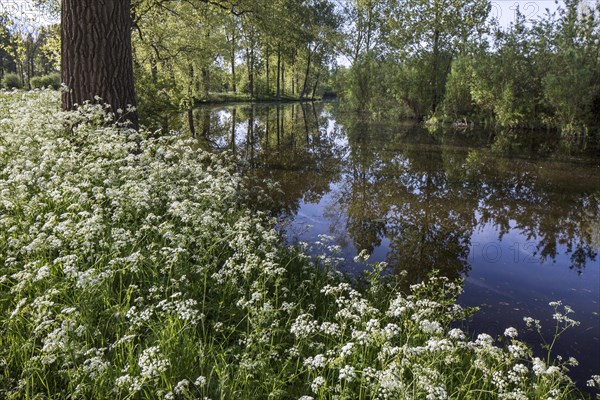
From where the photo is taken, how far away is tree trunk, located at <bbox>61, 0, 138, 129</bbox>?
612 centimetres

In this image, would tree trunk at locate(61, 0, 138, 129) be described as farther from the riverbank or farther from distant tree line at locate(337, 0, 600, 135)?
the riverbank

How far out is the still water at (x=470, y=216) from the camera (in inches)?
201

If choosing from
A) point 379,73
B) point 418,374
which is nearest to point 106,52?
point 418,374

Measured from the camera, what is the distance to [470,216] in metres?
8.11

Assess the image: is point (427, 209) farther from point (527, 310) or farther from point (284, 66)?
point (284, 66)

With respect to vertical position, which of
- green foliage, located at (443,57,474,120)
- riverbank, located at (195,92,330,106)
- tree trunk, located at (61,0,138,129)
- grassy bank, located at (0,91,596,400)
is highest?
riverbank, located at (195,92,330,106)

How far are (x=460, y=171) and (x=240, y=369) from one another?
11341mm

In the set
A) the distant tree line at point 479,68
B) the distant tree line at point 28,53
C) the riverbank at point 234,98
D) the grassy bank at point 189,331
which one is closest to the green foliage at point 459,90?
the distant tree line at point 479,68

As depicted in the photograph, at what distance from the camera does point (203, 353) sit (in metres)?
2.77

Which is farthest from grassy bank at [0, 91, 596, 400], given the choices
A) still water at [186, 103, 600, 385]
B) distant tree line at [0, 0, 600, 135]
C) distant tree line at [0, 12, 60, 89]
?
distant tree line at [0, 12, 60, 89]

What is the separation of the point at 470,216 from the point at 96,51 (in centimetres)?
763

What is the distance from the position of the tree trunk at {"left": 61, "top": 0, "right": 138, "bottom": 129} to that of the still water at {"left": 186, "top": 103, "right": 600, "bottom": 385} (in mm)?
3802

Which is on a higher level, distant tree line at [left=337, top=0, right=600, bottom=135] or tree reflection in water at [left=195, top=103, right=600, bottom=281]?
distant tree line at [left=337, top=0, right=600, bottom=135]

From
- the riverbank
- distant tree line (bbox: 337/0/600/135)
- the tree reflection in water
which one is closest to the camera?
the tree reflection in water
